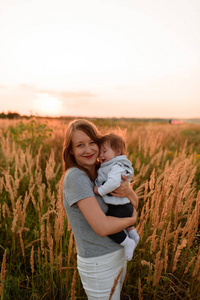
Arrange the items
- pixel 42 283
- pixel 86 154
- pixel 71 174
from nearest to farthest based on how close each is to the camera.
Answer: pixel 71 174
pixel 86 154
pixel 42 283

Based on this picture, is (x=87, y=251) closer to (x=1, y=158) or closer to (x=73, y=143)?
(x=73, y=143)

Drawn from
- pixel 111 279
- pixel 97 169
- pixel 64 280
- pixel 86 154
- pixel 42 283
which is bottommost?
pixel 42 283

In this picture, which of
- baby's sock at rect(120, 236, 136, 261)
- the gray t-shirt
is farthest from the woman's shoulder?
baby's sock at rect(120, 236, 136, 261)

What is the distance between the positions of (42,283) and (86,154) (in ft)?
3.88

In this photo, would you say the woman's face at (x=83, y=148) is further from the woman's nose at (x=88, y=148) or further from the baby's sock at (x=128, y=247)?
the baby's sock at (x=128, y=247)

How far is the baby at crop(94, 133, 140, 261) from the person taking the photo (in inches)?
60.1

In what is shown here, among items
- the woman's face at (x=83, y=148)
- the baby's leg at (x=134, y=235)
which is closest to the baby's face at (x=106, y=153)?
the woman's face at (x=83, y=148)

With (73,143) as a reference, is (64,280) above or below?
below

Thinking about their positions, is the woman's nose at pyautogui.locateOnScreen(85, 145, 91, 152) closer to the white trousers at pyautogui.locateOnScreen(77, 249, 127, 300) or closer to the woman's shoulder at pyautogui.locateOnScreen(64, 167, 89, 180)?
the woman's shoulder at pyautogui.locateOnScreen(64, 167, 89, 180)

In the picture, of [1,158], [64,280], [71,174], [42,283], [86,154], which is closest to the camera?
[71,174]

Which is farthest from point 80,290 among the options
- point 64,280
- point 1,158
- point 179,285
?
point 1,158

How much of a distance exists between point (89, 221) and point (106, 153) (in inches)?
21.9

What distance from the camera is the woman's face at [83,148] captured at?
1.64m

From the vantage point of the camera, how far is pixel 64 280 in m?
1.83
